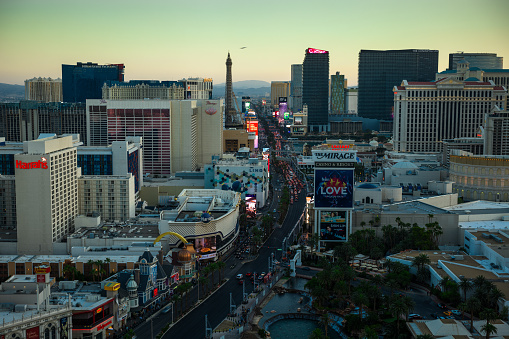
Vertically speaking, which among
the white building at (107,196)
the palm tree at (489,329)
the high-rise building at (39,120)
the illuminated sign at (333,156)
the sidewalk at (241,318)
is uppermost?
the high-rise building at (39,120)

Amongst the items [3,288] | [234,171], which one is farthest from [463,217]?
[3,288]

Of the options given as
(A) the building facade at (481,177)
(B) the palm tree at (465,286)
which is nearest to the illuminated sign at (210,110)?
(A) the building facade at (481,177)

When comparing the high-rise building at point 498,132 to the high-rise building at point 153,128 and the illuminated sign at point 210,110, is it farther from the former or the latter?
the high-rise building at point 153,128

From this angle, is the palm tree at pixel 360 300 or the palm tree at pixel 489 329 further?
the palm tree at pixel 360 300

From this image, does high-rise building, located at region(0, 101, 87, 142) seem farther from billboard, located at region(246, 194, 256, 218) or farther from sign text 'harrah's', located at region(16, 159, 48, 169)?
sign text 'harrah's', located at region(16, 159, 48, 169)

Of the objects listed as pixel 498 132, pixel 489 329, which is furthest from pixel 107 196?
pixel 498 132
